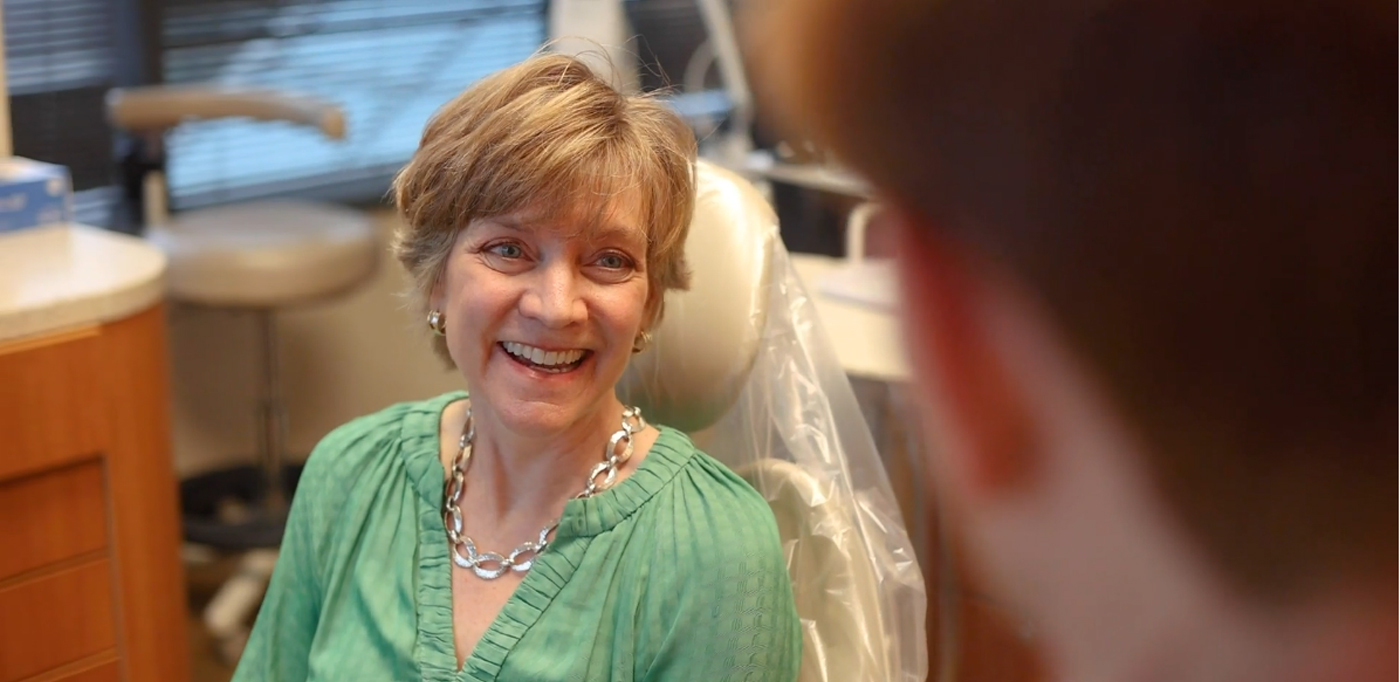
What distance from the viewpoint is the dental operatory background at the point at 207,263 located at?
1713mm

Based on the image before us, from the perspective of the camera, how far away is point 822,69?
181 mm

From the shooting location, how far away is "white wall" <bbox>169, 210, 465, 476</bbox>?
9.93 ft

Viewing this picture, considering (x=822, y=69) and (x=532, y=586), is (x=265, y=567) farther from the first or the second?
(x=822, y=69)

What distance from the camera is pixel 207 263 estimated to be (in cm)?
252

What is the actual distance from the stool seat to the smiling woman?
1365 millimetres

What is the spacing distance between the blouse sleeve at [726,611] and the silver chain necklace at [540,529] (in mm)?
103

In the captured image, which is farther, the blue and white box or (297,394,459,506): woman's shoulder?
the blue and white box

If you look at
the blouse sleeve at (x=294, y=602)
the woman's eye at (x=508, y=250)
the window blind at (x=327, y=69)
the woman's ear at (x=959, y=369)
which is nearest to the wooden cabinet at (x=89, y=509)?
the blouse sleeve at (x=294, y=602)

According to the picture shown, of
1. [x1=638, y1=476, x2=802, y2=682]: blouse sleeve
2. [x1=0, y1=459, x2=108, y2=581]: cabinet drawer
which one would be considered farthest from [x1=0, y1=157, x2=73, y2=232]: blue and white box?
[x1=638, y1=476, x2=802, y2=682]: blouse sleeve

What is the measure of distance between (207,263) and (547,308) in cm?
158

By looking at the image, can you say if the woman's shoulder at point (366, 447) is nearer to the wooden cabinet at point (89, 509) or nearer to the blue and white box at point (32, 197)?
the wooden cabinet at point (89, 509)

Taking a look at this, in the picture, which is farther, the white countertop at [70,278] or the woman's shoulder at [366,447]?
the white countertop at [70,278]

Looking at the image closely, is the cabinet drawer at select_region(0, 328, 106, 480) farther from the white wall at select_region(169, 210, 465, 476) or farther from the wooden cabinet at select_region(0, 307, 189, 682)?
the white wall at select_region(169, 210, 465, 476)

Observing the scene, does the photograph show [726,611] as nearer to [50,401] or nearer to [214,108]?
[50,401]
